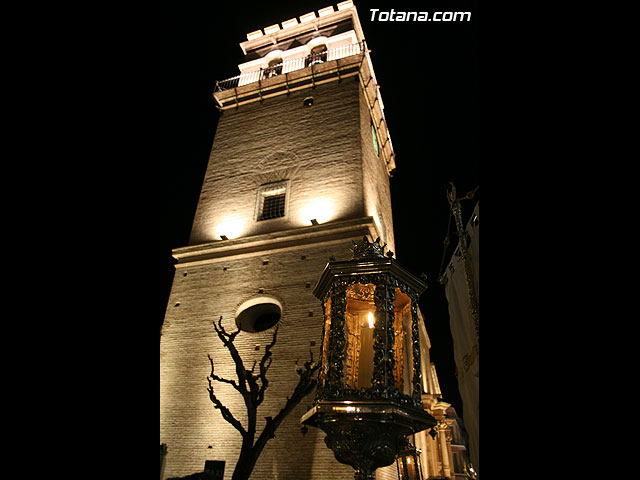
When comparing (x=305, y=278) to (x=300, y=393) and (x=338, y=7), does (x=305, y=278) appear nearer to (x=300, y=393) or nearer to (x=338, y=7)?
(x=300, y=393)

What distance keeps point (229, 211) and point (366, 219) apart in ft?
18.3

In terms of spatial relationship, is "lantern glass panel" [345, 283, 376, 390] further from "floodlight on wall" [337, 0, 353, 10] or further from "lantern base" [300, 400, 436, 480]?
"floodlight on wall" [337, 0, 353, 10]

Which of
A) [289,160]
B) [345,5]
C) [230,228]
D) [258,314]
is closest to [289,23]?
[345,5]

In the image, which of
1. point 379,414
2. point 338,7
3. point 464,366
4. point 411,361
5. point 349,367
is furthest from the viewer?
point 338,7

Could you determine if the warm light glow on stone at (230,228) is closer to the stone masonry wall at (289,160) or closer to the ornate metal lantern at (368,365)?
the stone masonry wall at (289,160)

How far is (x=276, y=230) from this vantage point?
14.6 m

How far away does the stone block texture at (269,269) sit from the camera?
11.1 meters

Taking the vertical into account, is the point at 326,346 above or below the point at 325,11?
below

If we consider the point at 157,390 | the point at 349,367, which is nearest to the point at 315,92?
the point at 349,367

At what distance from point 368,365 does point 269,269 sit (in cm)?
526

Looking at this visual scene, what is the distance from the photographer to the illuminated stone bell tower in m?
11.4

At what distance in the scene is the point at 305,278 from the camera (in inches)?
506

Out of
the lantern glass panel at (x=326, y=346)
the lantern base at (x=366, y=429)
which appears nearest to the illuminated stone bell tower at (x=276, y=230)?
the lantern glass panel at (x=326, y=346)

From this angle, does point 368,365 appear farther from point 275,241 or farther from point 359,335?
point 275,241
